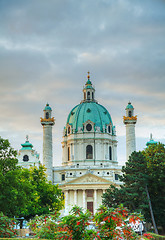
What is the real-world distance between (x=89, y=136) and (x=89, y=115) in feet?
22.2

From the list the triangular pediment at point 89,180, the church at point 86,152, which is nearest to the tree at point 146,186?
the triangular pediment at point 89,180

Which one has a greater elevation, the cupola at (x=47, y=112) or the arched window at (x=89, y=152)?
the cupola at (x=47, y=112)

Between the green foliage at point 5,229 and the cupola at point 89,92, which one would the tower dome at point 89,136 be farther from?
the green foliage at point 5,229

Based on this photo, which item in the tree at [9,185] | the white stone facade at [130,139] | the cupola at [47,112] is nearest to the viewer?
the tree at [9,185]

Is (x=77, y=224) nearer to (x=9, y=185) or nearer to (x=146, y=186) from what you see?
(x=9, y=185)

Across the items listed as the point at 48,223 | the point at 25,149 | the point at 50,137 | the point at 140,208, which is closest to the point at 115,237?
the point at 48,223

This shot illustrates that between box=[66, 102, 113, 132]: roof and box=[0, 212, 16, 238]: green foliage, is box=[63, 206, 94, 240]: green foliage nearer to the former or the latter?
box=[0, 212, 16, 238]: green foliage

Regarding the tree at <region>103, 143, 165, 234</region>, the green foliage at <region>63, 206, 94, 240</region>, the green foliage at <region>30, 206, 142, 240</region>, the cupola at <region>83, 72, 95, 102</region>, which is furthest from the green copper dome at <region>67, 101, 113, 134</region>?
the green foliage at <region>63, 206, 94, 240</region>

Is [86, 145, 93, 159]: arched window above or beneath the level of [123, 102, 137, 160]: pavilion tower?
beneath

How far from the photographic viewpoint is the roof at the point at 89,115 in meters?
112

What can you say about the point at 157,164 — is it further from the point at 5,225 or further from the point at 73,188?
the point at 73,188

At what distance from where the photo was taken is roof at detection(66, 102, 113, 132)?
112 m

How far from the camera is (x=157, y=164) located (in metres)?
53.2

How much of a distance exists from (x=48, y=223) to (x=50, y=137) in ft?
277
